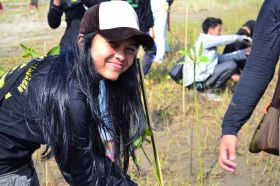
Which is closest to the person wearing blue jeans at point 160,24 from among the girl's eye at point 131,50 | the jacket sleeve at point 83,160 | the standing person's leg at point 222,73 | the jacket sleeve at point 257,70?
the standing person's leg at point 222,73

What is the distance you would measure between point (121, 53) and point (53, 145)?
356 millimetres

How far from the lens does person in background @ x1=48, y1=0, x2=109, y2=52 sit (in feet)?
9.03

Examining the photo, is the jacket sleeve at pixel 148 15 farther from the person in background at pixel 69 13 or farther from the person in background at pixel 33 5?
the person in background at pixel 33 5

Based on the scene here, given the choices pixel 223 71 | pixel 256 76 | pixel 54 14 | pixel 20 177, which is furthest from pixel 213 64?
pixel 20 177

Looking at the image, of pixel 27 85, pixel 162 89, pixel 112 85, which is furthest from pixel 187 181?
pixel 162 89

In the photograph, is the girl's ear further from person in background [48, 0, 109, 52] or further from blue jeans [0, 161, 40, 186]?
person in background [48, 0, 109, 52]

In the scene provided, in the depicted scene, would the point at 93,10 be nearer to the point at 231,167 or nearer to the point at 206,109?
the point at 231,167

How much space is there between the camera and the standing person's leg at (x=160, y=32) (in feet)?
19.4

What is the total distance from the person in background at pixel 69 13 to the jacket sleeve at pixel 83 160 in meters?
1.24

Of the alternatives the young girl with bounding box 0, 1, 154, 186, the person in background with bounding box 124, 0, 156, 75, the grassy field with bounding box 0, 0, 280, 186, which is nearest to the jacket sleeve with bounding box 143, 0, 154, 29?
the person in background with bounding box 124, 0, 156, 75

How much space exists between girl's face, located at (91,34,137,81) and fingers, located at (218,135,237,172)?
1.55 feet

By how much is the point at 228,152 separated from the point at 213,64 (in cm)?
289

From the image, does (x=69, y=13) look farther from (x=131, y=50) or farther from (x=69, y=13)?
(x=131, y=50)

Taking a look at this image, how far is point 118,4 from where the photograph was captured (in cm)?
144
